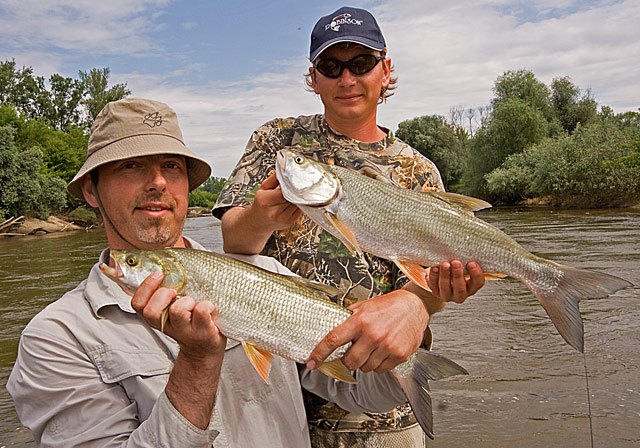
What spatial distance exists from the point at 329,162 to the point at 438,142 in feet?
245

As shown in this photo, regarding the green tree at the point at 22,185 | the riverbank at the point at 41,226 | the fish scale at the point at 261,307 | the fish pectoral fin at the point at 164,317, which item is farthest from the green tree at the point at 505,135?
the fish pectoral fin at the point at 164,317

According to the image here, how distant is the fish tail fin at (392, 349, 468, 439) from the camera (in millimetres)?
2666

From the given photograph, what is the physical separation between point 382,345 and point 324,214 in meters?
0.73

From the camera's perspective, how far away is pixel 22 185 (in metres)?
47.6

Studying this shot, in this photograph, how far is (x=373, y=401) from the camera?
3.12m

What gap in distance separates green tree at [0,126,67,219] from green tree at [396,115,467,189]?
4232 cm

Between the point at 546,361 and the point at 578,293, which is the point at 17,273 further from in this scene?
the point at 578,293

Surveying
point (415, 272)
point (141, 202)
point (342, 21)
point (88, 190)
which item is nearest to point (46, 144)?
point (88, 190)

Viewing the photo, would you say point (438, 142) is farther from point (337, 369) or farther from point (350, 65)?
point (337, 369)

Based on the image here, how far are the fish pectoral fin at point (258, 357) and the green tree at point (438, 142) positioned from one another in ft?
237

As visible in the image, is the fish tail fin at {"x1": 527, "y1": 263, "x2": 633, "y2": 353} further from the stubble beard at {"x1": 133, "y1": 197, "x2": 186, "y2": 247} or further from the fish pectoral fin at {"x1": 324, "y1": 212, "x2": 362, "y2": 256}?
the stubble beard at {"x1": 133, "y1": 197, "x2": 186, "y2": 247}

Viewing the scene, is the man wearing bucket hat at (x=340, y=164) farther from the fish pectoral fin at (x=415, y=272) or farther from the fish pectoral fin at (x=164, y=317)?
the fish pectoral fin at (x=164, y=317)

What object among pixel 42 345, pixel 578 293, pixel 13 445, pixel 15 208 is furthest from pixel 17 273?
pixel 15 208

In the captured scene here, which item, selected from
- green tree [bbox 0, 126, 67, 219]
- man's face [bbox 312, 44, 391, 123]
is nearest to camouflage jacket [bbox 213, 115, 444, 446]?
man's face [bbox 312, 44, 391, 123]
